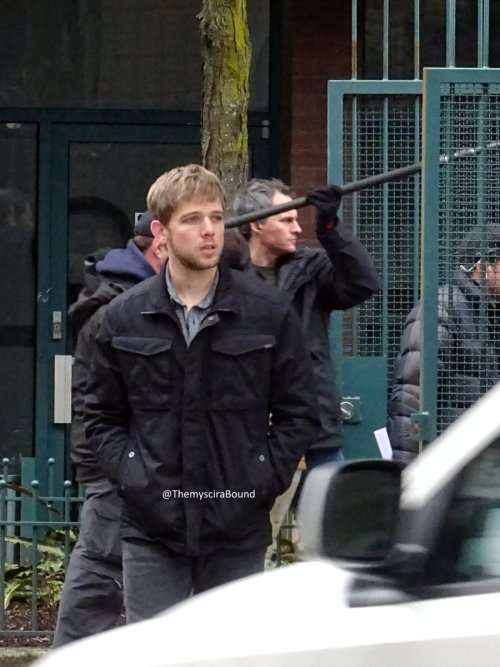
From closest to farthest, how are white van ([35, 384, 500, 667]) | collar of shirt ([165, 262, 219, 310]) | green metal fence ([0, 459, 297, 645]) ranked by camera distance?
1. white van ([35, 384, 500, 667])
2. collar of shirt ([165, 262, 219, 310])
3. green metal fence ([0, 459, 297, 645])

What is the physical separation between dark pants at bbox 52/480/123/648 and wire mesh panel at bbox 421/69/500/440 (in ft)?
4.08

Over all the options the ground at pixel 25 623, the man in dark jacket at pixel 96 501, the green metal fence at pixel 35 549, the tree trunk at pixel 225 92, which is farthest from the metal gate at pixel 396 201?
the ground at pixel 25 623

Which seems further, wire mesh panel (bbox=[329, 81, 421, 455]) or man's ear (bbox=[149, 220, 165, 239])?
wire mesh panel (bbox=[329, 81, 421, 455])

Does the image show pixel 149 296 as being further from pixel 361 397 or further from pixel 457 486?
pixel 457 486

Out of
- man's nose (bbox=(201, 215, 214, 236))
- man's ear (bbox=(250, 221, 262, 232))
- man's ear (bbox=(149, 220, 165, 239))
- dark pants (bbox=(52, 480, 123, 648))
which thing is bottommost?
dark pants (bbox=(52, 480, 123, 648))

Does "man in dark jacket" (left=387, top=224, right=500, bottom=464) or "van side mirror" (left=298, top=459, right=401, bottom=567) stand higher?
"man in dark jacket" (left=387, top=224, right=500, bottom=464)

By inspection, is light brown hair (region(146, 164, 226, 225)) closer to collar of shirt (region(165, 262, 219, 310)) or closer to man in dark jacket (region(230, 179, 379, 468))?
collar of shirt (region(165, 262, 219, 310))

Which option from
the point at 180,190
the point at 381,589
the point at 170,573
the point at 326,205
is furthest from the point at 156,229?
the point at 381,589

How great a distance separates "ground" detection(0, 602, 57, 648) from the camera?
688cm

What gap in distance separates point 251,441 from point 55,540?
3.09 meters

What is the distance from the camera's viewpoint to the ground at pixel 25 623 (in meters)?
6.88

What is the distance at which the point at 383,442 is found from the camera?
615 centimetres

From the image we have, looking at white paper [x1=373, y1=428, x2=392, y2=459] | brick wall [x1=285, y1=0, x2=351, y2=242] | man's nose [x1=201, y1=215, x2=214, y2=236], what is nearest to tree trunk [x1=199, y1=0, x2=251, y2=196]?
white paper [x1=373, y1=428, x2=392, y2=459]

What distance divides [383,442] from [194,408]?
184cm
